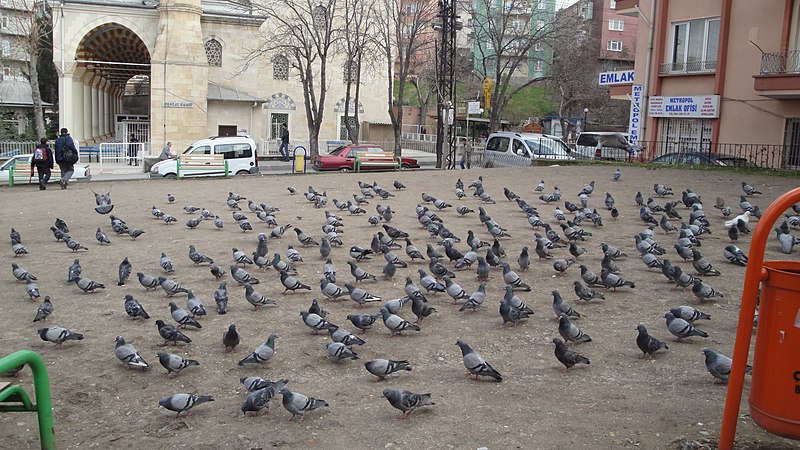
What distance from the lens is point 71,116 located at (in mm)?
39781

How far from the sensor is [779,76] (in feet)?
71.6

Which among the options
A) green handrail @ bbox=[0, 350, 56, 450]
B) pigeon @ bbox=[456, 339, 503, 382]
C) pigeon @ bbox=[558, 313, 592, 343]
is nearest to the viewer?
green handrail @ bbox=[0, 350, 56, 450]

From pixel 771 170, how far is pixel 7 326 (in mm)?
20074

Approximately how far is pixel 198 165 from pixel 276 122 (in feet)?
73.6

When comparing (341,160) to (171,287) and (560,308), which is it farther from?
(560,308)

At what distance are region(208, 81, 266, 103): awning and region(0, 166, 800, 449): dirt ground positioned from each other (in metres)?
29.1

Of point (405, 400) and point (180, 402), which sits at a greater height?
point (405, 400)

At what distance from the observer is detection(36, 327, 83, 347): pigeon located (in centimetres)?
745

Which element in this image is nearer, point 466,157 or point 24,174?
point 24,174

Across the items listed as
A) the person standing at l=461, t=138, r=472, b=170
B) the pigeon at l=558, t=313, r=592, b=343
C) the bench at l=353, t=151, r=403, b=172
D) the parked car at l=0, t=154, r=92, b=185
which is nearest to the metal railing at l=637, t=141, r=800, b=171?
the person standing at l=461, t=138, r=472, b=170

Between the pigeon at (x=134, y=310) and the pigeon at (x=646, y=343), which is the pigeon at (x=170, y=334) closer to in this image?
the pigeon at (x=134, y=310)

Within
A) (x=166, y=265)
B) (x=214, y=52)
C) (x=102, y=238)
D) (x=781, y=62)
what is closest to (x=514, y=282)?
(x=166, y=265)

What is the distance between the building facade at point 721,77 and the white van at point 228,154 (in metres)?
15.5

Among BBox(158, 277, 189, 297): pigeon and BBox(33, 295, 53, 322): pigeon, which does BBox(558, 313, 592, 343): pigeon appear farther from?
BBox(33, 295, 53, 322): pigeon
